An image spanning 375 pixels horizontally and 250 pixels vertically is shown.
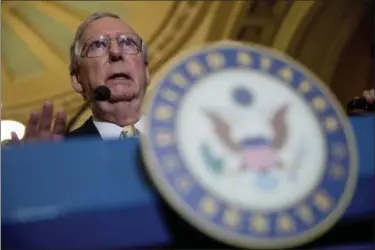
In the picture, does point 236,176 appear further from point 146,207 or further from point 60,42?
point 60,42

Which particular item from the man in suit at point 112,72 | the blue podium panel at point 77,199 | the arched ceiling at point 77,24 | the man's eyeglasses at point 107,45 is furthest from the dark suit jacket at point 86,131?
the arched ceiling at point 77,24

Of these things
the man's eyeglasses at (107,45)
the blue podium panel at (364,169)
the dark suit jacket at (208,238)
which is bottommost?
the dark suit jacket at (208,238)

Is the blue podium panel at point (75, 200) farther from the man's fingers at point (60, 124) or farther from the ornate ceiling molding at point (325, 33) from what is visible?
the ornate ceiling molding at point (325, 33)

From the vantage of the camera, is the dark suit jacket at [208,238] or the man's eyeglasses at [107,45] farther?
the man's eyeglasses at [107,45]

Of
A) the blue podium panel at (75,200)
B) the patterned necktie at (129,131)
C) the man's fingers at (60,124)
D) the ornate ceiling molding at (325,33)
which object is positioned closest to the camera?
the blue podium panel at (75,200)

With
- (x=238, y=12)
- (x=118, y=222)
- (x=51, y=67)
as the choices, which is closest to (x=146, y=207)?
(x=118, y=222)

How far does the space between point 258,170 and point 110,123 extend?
1.53 feet

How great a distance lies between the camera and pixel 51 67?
4008mm

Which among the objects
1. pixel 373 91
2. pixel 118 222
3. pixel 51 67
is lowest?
pixel 118 222

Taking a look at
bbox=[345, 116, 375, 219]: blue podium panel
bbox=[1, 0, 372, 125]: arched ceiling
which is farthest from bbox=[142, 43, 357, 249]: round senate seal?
bbox=[1, 0, 372, 125]: arched ceiling

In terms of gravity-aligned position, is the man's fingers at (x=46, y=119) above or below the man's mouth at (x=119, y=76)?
below

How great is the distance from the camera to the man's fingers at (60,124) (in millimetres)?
957

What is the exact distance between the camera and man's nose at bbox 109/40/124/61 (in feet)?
4.15

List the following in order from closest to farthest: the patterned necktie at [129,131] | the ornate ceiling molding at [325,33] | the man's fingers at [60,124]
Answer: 1. the man's fingers at [60,124]
2. the patterned necktie at [129,131]
3. the ornate ceiling molding at [325,33]
